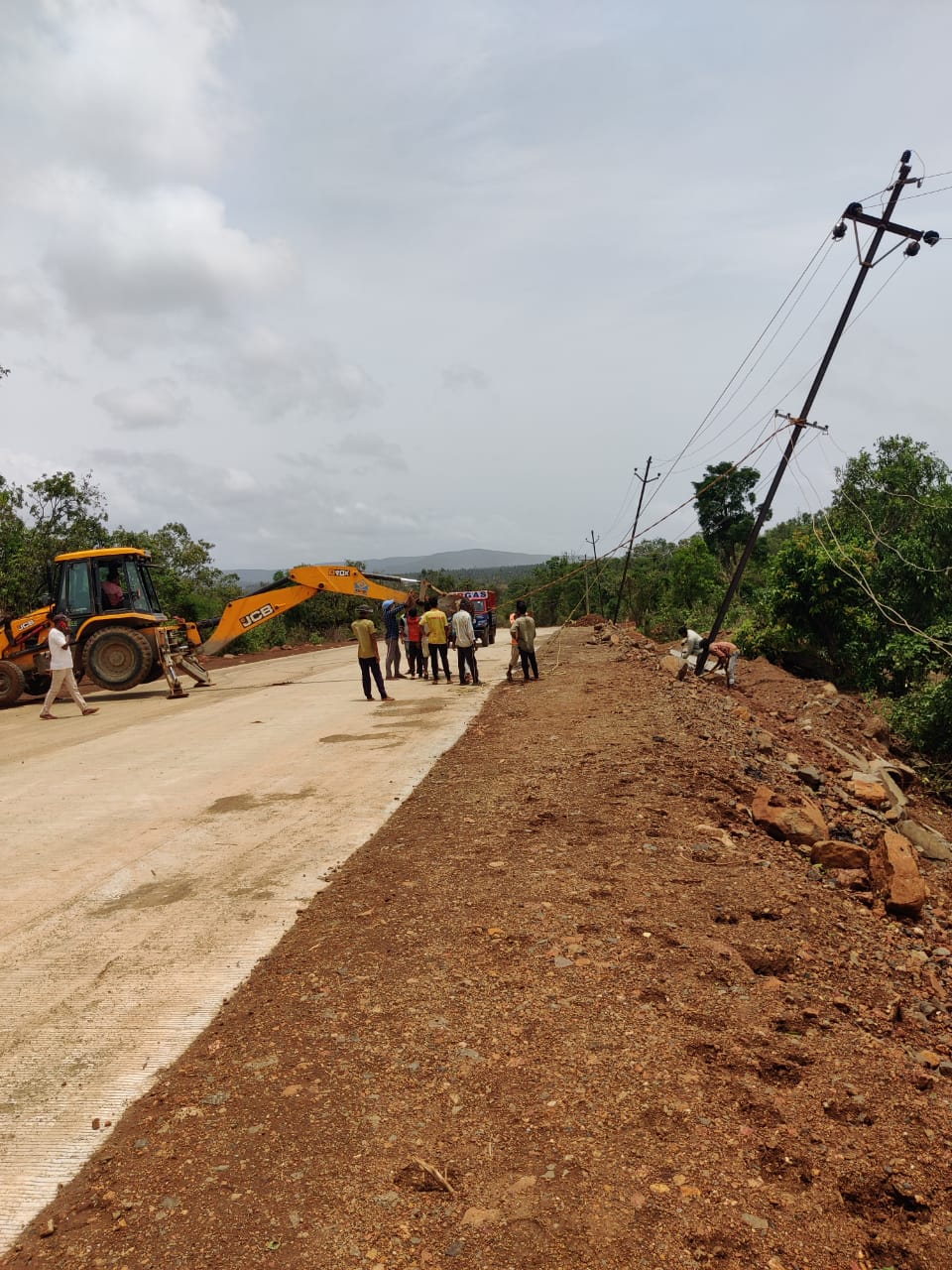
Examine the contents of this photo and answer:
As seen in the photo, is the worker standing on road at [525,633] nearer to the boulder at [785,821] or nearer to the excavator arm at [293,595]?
the excavator arm at [293,595]

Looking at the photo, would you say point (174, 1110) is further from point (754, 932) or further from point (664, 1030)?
point (754, 932)

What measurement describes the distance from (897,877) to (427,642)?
1217cm

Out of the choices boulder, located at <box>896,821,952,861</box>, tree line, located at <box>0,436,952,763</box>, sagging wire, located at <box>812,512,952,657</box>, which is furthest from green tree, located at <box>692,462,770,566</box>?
boulder, located at <box>896,821,952,861</box>

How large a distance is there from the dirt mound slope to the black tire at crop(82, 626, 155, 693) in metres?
11.6

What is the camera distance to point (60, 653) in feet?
47.4

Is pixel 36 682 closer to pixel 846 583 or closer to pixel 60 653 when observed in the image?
pixel 60 653

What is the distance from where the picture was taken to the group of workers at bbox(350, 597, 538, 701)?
14477 mm

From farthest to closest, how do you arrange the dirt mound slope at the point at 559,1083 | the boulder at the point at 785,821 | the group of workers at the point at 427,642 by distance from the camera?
the group of workers at the point at 427,642 < the boulder at the point at 785,821 < the dirt mound slope at the point at 559,1083

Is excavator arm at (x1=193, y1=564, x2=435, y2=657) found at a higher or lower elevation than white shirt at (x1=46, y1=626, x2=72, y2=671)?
higher

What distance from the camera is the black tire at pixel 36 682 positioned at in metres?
16.6

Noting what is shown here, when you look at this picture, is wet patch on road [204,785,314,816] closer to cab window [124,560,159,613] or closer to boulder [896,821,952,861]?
boulder [896,821,952,861]

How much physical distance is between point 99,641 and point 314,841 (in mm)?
11408

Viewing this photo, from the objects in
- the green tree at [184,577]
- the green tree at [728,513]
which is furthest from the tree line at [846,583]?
the green tree at [728,513]

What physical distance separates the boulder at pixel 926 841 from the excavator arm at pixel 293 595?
11.0 m
